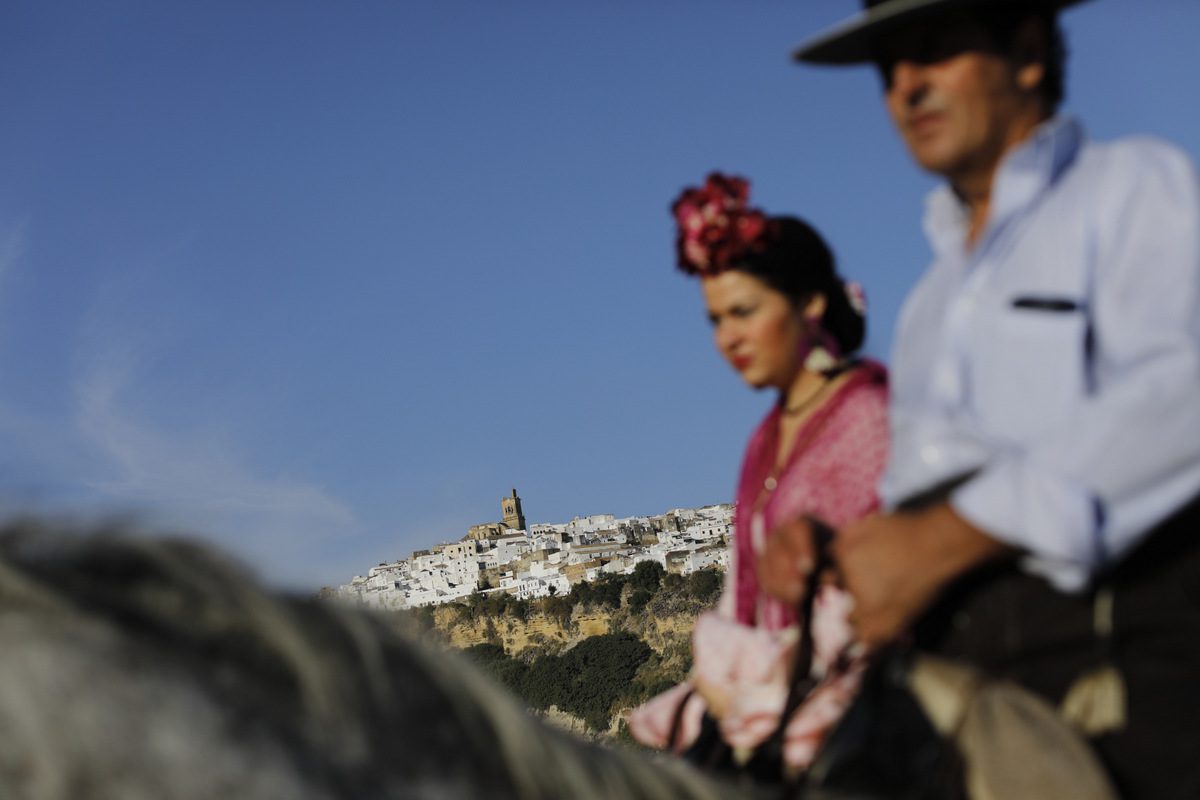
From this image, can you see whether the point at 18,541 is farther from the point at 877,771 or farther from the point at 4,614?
the point at 877,771

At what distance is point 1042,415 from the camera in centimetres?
161

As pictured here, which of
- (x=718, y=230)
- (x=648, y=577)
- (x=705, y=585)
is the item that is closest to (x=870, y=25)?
(x=718, y=230)

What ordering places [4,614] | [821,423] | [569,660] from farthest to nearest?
[569,660] < [821,423] < [4,614]

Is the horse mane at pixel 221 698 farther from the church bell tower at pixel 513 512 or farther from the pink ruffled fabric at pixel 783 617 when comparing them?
the church bell tower at pixel 513 512

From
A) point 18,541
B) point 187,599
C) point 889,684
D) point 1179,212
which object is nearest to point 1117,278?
point 1179,212

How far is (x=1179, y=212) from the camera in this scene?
1548 millimetres

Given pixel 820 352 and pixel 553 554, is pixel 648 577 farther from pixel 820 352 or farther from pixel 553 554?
pixel 820 352

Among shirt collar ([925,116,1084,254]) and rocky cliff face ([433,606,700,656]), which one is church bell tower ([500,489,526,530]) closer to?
rocky cliff face ([433,606,700,656])

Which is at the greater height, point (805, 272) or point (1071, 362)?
point (805, 272)

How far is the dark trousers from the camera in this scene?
1479 mm

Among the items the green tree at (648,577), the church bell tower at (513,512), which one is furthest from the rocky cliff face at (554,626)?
the church bell tower at (513,512)

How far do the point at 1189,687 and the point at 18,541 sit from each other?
4.13 ft

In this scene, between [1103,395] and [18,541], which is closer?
[18,541]

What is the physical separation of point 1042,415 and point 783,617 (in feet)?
2.47
